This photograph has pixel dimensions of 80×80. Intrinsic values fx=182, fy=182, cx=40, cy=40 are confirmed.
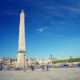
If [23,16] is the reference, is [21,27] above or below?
below

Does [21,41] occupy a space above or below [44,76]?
above

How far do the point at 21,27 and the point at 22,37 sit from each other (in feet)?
8.98

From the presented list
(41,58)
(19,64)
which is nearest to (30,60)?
(41,58)

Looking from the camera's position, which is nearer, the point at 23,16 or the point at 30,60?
the point at 23,16

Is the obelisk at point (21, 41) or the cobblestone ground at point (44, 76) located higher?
the obelisk at point (21, 41)

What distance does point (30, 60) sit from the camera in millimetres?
159750

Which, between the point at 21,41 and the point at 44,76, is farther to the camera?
the point at 21,41

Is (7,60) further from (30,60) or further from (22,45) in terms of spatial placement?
(22,45)

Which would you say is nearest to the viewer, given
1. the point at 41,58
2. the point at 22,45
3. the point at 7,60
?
the point at 22,45

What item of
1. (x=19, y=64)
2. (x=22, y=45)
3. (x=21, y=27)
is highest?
(x=21, y=27)

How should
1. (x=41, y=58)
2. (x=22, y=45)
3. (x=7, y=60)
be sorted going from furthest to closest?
(x=41, y=58)
(x=7, y=60)
(x=22, y=45)

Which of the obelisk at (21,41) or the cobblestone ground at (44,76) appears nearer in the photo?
the cobblestone ground at (44,76)

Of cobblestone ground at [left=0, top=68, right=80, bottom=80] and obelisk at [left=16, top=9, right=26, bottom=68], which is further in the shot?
obelisk at [left=16, top=9, right=26, bottom=68]

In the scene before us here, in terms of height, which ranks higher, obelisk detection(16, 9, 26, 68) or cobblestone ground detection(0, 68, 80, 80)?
obelisk detection(16, 9, 26, 68)
